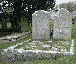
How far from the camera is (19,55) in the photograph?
4727 millimetres

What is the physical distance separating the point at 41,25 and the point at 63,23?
5.00 ft

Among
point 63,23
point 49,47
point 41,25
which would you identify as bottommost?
point 49,47

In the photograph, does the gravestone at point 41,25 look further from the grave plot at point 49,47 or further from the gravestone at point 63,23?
the grave plot at point 49,47

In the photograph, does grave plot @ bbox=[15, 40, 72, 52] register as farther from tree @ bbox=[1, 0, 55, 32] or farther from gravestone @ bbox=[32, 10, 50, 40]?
tree @ bbox=[1, 0, 55, 32]

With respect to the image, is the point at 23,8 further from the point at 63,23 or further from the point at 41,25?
the point at 63,23

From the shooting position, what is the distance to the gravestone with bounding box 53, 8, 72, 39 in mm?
7004

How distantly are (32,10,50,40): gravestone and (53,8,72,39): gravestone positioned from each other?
58 centimetres

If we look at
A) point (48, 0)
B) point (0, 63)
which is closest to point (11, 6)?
point (48, 0)

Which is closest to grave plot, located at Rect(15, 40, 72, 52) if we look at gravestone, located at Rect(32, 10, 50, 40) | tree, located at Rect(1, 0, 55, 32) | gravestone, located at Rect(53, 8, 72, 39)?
gravestone, located at Rect(53, 8, 72, 39)

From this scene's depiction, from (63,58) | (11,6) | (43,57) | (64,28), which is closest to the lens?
(63,58)

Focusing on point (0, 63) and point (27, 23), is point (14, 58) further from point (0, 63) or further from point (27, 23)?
point (27, 23)

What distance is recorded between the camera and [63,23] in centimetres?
706

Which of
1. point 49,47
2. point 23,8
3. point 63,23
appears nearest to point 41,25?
point 63,23

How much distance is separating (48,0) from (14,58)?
919 cm
